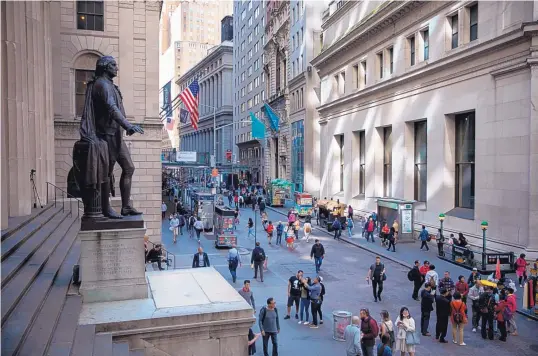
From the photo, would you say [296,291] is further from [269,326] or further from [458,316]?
[458,316]

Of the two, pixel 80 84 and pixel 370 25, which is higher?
pixel 370 25

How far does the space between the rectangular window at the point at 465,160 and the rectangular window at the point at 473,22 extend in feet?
13.4

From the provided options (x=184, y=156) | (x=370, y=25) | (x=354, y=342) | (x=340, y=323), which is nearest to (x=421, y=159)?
(x=370, y=25)

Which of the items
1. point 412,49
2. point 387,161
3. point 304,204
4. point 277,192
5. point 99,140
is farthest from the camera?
point 277,192

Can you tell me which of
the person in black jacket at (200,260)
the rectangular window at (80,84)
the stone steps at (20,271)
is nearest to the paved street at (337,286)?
the person in black jacket at (200,260)

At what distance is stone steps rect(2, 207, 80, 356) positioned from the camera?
571cm

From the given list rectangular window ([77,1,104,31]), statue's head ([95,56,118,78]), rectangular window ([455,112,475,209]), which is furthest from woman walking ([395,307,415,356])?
rectangular window ([77,1,104,31])

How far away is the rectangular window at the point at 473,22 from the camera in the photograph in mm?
24594

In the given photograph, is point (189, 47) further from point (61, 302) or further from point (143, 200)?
point (61, 302)

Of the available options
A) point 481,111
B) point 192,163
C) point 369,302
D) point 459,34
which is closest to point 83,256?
point 369,302

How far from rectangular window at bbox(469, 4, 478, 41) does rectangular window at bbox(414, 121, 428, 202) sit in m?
6.77

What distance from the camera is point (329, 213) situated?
33719 millimetres

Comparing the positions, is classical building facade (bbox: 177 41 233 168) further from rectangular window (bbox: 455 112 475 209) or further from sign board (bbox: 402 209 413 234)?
rectangular window (bbox: 455 112 475 209)

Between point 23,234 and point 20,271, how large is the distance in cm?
304
